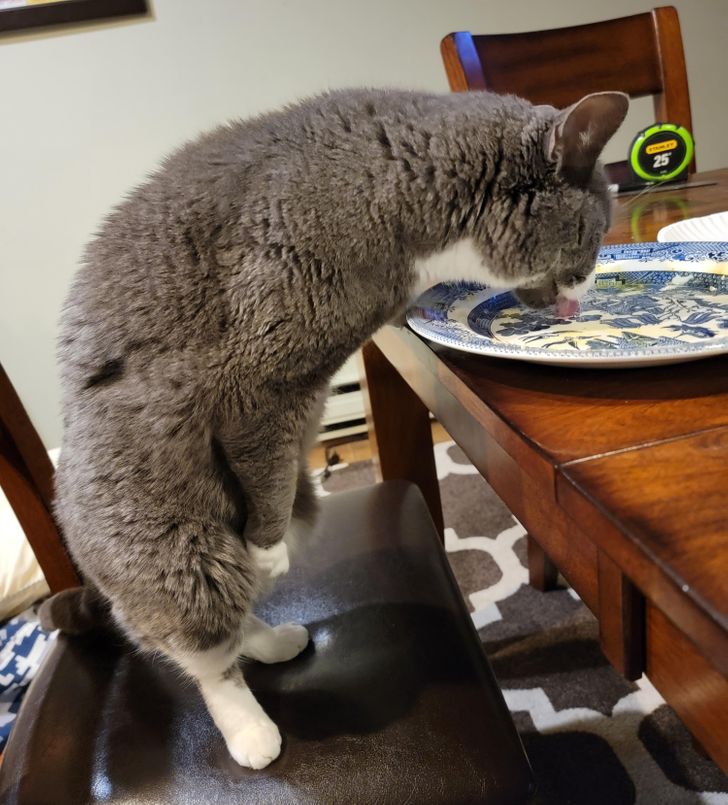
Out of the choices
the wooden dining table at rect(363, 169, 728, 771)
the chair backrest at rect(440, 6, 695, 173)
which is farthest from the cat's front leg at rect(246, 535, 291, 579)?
the chair backrest at rect(440, 6, 695, 173)

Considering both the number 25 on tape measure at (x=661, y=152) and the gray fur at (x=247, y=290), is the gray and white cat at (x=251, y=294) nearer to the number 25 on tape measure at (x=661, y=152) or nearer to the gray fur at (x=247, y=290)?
the gray fur at (x=247, y=290)

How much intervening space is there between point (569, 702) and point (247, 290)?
40.9 inches

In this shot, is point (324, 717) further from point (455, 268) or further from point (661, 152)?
point (661, 152)

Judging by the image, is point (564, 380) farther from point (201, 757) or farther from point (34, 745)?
point (34, 745)

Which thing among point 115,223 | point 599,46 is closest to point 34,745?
point 115,223

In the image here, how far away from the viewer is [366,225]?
626 mm

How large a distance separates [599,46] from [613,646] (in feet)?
4.68

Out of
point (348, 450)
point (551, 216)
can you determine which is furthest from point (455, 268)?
point (348, 450)

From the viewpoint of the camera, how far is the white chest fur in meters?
0.69

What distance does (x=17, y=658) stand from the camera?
1359mm

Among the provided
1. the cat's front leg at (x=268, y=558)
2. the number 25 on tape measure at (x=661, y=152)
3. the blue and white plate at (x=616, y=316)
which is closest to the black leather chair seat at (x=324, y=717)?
the cat's front leg at (x=268, y=558)

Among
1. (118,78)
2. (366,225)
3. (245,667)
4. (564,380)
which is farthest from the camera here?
(118,78)

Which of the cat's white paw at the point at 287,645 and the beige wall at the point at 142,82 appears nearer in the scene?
the cat's white paw at the point at 287,645

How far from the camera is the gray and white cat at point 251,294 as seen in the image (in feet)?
2.00
